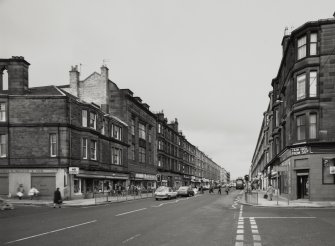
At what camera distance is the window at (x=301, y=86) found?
33494mm

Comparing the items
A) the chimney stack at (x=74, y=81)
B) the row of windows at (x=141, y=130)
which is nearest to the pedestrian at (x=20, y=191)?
the chimney stack at (x=74, y=81)

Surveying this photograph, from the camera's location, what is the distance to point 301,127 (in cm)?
3372

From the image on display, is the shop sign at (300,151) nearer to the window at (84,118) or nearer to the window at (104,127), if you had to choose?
the window at (84,118)

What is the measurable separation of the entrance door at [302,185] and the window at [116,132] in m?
25.6

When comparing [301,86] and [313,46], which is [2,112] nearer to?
[301,86]

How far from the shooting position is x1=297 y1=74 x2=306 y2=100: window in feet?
110

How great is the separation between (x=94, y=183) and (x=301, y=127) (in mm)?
24087

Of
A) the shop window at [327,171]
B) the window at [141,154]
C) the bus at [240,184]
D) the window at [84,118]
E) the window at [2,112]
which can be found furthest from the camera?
the bus at [240,184]

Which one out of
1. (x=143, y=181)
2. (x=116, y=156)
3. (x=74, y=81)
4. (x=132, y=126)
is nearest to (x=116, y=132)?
(x=116, y=156)

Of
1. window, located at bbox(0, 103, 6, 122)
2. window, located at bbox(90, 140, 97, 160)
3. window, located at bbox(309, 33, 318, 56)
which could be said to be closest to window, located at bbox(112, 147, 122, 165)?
window, located at bbox(90, 140, 97, 160)

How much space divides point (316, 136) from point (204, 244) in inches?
975

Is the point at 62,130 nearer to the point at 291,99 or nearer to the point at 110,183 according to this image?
the point at 110,183

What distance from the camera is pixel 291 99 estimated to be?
36.3m

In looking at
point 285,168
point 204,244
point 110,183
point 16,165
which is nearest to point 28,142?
point 16,165
